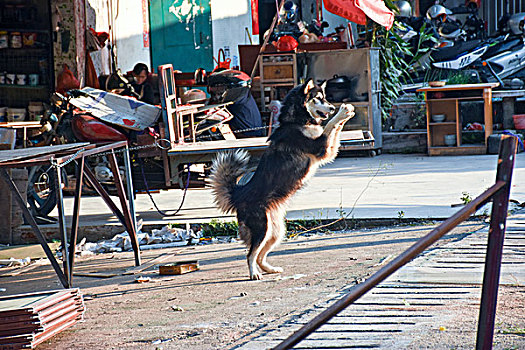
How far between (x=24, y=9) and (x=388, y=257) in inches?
382

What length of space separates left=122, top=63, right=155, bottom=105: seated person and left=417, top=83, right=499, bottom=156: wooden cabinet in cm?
520

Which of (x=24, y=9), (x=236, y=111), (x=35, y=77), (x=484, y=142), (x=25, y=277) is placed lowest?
(x=25, y=277)

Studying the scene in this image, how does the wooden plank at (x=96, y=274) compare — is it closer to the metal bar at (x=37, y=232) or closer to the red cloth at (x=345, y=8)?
the metal bar at (x=37, y=232)

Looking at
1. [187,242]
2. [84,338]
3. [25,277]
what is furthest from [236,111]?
[84,338]

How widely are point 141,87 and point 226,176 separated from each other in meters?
4.71

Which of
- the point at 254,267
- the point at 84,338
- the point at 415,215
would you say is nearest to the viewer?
the point at 84,338

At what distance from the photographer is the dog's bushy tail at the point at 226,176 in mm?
5715

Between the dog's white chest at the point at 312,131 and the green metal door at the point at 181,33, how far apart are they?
30.7ft

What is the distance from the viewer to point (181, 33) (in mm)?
14891

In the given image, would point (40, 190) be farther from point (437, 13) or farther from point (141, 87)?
point (437, 13)

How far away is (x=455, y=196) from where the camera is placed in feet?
26.6

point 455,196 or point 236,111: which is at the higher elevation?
point 236,111

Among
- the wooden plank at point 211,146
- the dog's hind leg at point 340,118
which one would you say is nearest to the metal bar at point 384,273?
the dog's hind leg at point 340,118

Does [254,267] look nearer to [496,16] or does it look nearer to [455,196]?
[455,196]
